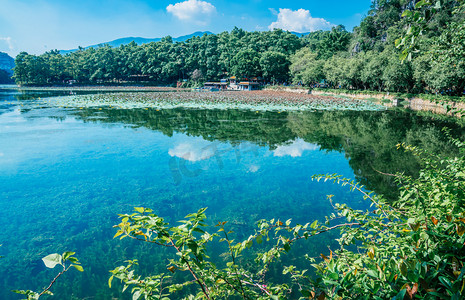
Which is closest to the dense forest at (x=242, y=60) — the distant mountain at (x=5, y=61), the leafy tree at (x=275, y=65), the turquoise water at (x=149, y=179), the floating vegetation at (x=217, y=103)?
the leafy tree at (x=275, y=65)

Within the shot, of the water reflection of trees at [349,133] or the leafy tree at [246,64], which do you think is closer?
the water reflection of trees at [349,133]

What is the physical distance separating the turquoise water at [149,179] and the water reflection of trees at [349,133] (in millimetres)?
60

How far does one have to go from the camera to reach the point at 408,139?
1184 centimetres

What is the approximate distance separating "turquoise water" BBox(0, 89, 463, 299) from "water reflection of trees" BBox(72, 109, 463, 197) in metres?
0.06

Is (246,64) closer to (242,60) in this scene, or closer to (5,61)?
(242,60)

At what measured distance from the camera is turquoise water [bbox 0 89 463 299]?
13.7ft

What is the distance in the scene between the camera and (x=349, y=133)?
13.4 metres

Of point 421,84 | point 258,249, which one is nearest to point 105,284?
point 258,249

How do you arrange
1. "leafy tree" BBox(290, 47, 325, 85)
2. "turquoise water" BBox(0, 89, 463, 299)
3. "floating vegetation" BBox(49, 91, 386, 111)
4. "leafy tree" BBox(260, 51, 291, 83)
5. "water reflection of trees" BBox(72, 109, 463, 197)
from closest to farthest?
"turquoise water" BBox(0, 89, 463, 299) → "water reflection of trees" BBox(72, 109, 463, 197) → "floating vegetation" BBox(49, 91, 386, 111) → "leafy tree" BBox(290, 47, 325, 85) → "leafy tree" BBox(260, 51, 291, 83)

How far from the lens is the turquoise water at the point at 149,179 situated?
4.16 metres

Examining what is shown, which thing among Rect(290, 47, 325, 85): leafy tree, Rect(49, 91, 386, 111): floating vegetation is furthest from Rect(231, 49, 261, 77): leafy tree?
Rect(49, 91, 386, 111): floating vegetation

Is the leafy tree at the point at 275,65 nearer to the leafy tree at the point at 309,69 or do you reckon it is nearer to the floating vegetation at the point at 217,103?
the leafy tree at the point at 309,69

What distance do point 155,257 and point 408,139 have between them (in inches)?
483

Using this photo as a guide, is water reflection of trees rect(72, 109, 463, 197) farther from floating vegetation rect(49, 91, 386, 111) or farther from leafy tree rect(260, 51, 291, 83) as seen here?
leafy tree rect(260, 51, 291, 83)
